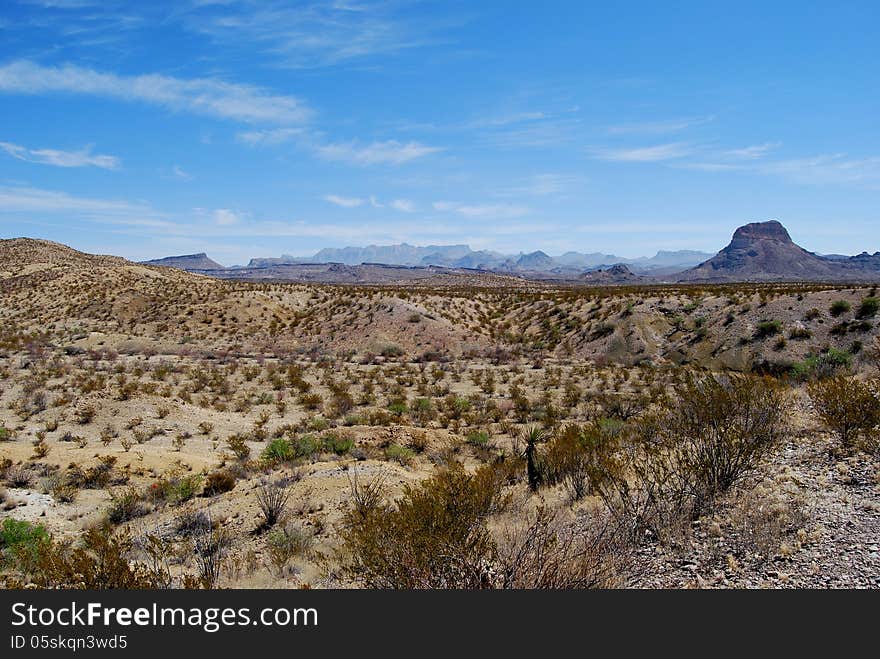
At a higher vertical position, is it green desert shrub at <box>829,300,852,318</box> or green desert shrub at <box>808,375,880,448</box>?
green desert shrub at <box>829,300,852,318</box>

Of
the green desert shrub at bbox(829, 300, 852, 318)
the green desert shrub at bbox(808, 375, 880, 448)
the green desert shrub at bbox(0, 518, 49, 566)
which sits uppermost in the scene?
the green desert shrub at bbox(829, 300, 852, 318)

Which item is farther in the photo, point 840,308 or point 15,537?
point 840,308

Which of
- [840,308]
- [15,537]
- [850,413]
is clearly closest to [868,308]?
[840,308]

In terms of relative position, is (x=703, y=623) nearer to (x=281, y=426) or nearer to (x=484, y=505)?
(x=484, y=505)

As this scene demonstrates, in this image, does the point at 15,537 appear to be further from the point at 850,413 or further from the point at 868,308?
the point at 868,308

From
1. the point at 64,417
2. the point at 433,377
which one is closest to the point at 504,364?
the point at 433,377

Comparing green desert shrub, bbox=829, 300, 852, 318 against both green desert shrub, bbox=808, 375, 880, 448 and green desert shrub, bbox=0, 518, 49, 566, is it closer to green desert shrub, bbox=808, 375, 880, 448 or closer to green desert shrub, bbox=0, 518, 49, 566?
green desert shrub, bbox=808, 375, 880, 448

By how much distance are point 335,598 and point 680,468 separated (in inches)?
213

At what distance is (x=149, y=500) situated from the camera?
9.64 metres

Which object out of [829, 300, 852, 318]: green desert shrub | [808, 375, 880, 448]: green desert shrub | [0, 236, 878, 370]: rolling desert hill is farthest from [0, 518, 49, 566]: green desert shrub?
[829, 300, 852, 318]: green desert shrub

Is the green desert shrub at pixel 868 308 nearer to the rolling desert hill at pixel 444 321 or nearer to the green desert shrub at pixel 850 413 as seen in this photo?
the rolling desert hill at pixel 444 321

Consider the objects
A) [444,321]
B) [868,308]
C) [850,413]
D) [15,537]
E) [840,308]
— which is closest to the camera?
[15,537]

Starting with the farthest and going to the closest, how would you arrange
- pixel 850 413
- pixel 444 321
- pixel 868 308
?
pixel 444 321 → pixel 868 308 → pixel 850 413

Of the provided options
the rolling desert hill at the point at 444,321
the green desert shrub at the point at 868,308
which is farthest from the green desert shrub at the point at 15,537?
the green desert shrub at the point at 868,308
